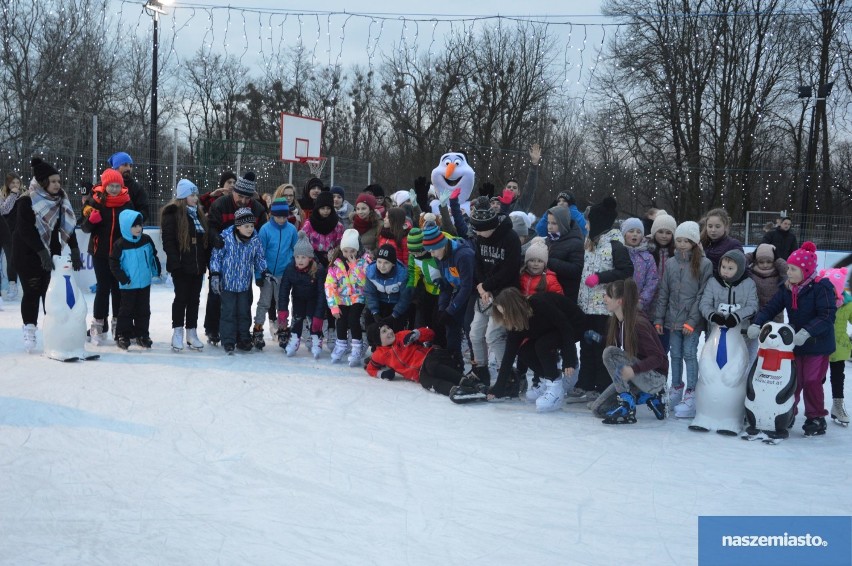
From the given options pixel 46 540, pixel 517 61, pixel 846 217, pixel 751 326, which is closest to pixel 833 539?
pixel 751 326

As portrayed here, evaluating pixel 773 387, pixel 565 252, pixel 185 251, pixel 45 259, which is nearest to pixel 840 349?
pixel 773 387

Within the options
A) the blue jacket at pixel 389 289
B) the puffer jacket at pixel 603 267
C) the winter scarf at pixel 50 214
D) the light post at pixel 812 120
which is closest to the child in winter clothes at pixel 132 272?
the winter scarf at pixel 50 214

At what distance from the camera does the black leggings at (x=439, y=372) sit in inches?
243

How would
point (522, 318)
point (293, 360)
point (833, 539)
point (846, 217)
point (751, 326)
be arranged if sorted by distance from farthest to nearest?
1. point (846, 217)
2. point (293, 360)
3. point (522, 318)
4. point (751, 326)
5. point (833, 539)

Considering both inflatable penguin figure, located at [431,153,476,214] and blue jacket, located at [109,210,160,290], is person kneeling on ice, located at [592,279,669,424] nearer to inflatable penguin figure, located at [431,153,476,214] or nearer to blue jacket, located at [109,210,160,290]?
inflatable penguin figure, located at [431,153,476,214]

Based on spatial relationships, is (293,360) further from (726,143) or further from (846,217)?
(726,143)

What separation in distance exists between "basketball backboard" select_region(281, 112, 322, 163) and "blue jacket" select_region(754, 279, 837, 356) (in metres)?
10.7

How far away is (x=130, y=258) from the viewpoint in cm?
713

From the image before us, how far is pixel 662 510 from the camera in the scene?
3.85 m

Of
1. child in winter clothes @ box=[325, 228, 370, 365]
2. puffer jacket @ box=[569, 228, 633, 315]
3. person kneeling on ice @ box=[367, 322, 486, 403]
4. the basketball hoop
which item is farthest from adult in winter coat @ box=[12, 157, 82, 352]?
the basketball hoop

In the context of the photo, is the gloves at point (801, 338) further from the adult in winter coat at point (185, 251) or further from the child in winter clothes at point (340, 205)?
the adult in winter coat at point (185, 251)

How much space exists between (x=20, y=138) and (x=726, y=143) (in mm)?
19005

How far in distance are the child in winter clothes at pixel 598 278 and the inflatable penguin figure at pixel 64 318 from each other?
406 centimetres

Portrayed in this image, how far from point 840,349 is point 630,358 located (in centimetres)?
151
